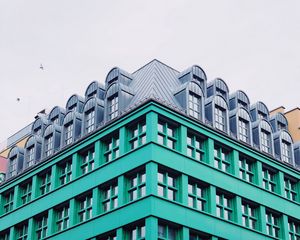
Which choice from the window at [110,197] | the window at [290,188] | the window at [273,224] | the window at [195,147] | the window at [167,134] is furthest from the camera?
the window at [290,188]

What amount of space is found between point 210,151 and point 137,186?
726 centimetres

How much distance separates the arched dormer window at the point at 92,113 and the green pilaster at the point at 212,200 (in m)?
10.4

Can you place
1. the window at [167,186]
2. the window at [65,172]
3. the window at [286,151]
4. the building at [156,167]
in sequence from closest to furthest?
1. the window at [167,186]
2. the building at [156,167]
3. the window at [65,172]
4. the window at [286,151]

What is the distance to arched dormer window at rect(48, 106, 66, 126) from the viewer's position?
56406 millimetres

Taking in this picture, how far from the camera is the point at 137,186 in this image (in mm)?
43406

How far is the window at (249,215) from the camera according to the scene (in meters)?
48.8

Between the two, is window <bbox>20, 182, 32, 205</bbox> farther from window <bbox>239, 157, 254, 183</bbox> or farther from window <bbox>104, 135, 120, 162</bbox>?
Answer: window <bbox>239, 157, 254, 183</bbox>

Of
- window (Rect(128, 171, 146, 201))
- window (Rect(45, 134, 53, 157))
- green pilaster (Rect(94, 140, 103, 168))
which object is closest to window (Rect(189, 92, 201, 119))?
window (Rect(128, 171, 146, 201))

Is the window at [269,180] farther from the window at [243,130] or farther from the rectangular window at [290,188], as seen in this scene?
the window at [243,130]

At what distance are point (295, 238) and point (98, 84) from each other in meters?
20.4

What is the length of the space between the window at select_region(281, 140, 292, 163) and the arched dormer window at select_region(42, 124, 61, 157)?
62.7ft

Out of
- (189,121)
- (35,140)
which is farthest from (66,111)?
(189,121)

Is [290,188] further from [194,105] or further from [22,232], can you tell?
[22,232]

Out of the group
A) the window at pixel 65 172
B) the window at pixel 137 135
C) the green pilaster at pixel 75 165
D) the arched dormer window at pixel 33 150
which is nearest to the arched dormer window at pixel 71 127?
the green pilaster at pixel 75 165
